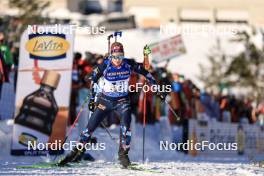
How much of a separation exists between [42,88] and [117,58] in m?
2.81

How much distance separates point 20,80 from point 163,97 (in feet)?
10.3

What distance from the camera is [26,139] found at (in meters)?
12.2

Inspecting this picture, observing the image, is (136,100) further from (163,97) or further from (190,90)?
(163,97)

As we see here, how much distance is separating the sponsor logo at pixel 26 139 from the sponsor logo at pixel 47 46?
1434mm

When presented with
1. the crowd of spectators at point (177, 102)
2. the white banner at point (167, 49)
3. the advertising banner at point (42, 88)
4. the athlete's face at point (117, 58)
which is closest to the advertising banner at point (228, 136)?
the crowd of spectators at point (177, 102)

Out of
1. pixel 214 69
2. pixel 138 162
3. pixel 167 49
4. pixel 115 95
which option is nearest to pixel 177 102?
pixel 167 49

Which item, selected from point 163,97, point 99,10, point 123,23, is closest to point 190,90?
point 163,97

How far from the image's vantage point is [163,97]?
33.2 feet

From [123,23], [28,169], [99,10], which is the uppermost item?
[99,10]

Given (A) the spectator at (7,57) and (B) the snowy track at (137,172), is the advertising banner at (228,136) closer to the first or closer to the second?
(A) the spectator at (7,57)

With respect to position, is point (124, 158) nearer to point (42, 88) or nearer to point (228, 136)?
point (42, 88)

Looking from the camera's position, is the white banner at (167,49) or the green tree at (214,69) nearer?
the white banner at (167,49)

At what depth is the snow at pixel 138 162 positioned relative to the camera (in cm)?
911

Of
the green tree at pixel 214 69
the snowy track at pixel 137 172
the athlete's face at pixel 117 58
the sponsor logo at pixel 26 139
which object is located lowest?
the snowy track at pixel 137 172
